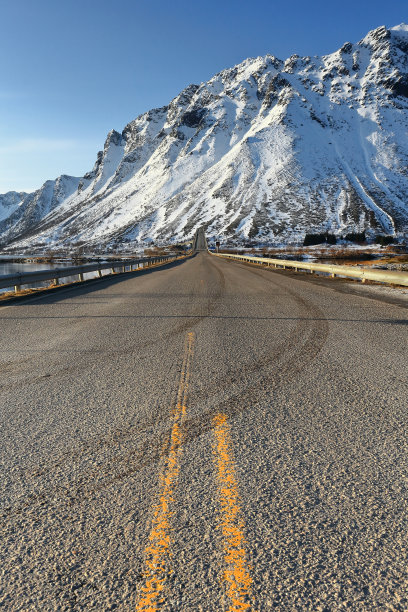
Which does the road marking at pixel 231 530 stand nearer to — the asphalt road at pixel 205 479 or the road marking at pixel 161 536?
the asphalt road at pixel 205 479

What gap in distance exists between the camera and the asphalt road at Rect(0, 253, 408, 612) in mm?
1591

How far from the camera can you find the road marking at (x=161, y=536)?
1514 mm

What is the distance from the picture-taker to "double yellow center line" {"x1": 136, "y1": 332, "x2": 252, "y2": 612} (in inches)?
59.7

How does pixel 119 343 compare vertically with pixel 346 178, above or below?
below

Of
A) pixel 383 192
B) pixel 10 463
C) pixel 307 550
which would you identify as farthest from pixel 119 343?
pixel 383 192

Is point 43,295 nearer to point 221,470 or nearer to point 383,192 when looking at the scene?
point 221,470

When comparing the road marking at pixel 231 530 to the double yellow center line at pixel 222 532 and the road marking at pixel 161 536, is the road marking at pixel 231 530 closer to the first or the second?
the double yellow center line at pixel 222 532

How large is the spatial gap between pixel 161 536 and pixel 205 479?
547 mm

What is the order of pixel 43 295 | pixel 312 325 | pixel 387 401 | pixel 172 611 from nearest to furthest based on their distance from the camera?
pixel 172 611 → pixel 387 401 → pixel 312 325 → pixel 43 295

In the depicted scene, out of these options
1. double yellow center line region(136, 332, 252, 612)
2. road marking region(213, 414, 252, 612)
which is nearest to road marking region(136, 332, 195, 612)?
double yellow center line region(136, 332, 252, 612)

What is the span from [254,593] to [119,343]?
4857 millimetres

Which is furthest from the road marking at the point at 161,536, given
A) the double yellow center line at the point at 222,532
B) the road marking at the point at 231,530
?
the road marking at the point at 231,530

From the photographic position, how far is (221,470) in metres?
2.44

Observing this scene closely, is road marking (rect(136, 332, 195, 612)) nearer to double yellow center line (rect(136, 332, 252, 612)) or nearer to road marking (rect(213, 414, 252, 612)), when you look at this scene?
double yellow center line (rect(136, 332, 252, 612))
